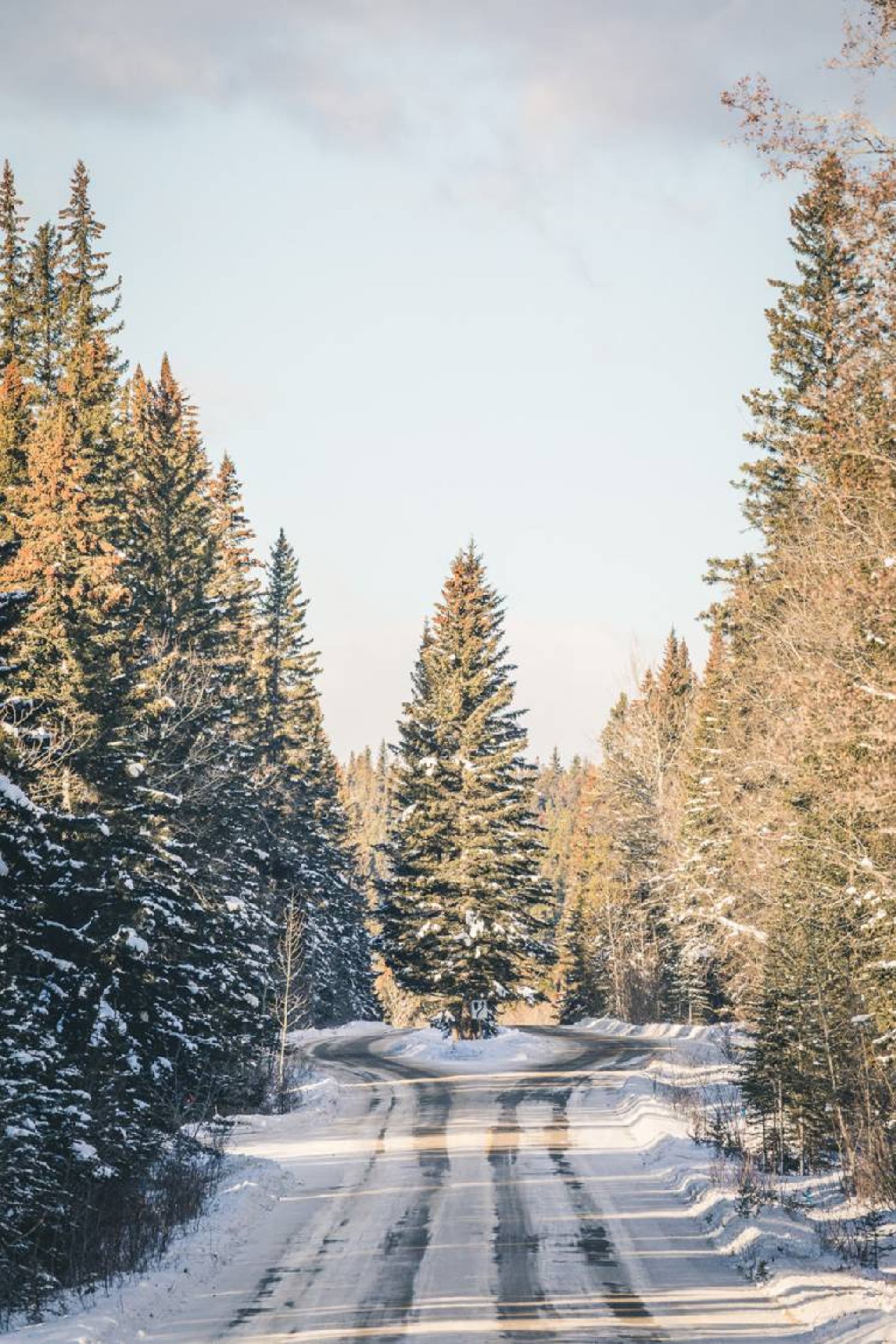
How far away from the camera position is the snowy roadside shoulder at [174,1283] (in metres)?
9.15

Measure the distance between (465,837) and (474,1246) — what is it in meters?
23.6

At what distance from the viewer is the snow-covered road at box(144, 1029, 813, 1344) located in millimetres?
9383

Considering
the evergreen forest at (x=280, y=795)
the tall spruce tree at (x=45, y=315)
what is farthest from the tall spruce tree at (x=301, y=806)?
the tall spruce tree at (x=45, y=315)

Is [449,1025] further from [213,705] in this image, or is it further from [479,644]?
[213,705]

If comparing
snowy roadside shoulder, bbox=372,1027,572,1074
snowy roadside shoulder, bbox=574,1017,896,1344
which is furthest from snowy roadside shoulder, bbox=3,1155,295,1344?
snowy roadside shoulder, bbox=372,1027,572,1074

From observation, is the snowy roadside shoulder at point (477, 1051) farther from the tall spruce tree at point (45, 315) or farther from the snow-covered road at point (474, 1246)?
the tall spruce tree at point (45, 315)

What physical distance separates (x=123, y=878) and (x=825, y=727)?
37.2 feet

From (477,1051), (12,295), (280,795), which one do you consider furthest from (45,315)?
(477,1051)

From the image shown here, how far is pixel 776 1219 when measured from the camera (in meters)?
12.2

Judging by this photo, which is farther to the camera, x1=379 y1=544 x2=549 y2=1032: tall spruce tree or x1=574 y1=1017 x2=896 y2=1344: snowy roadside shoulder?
x1=379 y1=544 x2=549 y2=1032: tall spruce tree

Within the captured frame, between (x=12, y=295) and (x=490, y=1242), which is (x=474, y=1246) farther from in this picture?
(x=12, y=295)

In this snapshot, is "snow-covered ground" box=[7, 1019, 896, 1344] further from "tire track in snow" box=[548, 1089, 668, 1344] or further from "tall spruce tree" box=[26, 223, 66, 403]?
"tall spruce tree" box=[26, 223, 66, 403]

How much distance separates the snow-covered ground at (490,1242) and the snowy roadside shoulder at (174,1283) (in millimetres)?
30

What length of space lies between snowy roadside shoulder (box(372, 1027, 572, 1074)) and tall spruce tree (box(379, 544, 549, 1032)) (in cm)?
133
